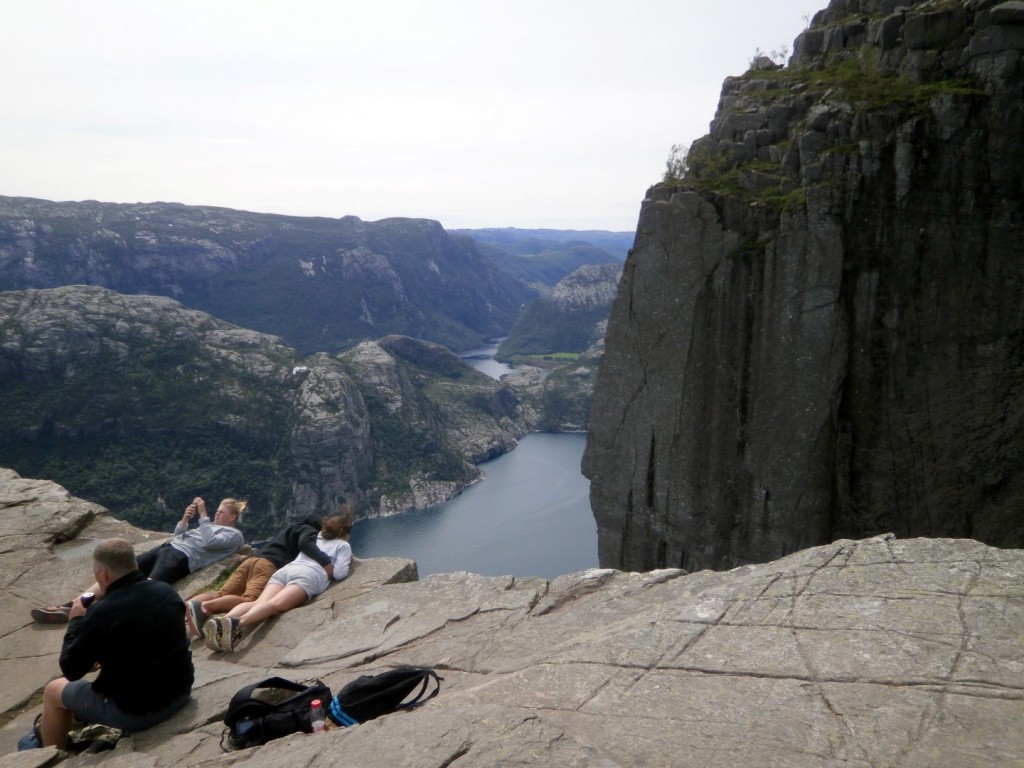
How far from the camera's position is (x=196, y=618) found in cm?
838

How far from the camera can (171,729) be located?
6.21m

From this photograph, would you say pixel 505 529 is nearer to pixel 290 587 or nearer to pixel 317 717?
pixel 290 587

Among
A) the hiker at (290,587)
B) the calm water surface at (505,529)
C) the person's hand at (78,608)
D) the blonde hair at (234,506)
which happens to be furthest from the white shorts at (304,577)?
the calm water surface at (505,529)

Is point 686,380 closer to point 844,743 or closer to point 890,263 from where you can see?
point 890,263

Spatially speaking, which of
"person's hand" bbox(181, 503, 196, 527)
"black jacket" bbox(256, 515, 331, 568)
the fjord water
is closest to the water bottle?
"black jacket" bbox(256, 515, 331, 568)

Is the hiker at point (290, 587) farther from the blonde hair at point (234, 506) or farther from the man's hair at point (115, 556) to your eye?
the man's hair at point (115, 556)

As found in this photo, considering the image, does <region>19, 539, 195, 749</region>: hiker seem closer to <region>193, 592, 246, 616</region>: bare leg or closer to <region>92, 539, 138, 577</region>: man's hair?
<region>92, 539, 138, 577</region>: man's hair

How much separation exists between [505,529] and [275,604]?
70.4 m

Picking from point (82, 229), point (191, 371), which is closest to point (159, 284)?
point (82, 229)

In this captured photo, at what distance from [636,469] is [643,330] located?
331 centimetres

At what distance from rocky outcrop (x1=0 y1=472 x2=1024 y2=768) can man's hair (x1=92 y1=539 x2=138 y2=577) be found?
1.42 metres

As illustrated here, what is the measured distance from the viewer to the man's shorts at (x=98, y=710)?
6082mm

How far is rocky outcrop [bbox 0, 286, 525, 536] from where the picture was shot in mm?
80625

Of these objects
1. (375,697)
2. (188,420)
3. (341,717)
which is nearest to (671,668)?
(375,697)
